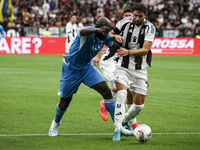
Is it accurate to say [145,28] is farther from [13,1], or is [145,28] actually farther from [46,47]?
[13,1]

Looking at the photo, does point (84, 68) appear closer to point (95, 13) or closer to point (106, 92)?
point (106, 92)

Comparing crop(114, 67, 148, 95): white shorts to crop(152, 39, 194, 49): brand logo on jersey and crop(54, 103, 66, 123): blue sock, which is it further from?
crop(152, 39, 194, 49): brand logo on jersey

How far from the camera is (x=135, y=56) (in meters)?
7.71

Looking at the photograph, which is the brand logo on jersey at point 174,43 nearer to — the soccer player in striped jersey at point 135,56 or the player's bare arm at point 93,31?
the soccer player in striped jersey at point 135,56

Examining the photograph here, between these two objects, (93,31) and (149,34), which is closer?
(93,31)

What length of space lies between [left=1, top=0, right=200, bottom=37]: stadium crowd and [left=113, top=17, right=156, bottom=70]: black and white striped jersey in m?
26.9

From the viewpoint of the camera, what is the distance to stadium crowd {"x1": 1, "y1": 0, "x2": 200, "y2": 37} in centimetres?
3575

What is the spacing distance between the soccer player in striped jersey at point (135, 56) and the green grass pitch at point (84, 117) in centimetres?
79

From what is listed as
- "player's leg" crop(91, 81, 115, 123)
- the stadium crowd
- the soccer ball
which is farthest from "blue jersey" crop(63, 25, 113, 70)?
the stadium crowd

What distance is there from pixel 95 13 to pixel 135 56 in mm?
31176

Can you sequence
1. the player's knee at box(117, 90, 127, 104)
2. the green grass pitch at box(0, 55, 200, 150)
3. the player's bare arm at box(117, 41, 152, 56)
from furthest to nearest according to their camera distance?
the player's bare arm at box(117, 41, 152, 56) → the player's knee at box(117, 90, 127, 104) → the green grass pitch at box(0, 55, 200, 150)

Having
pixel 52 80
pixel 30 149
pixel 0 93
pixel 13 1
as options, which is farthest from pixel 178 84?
pixel 13 1

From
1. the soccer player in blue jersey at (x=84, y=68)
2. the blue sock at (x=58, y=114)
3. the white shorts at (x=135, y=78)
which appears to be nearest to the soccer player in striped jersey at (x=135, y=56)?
the white shorts at (x=135, y=78)

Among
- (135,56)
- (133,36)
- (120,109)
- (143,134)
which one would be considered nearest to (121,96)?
(120,109)
